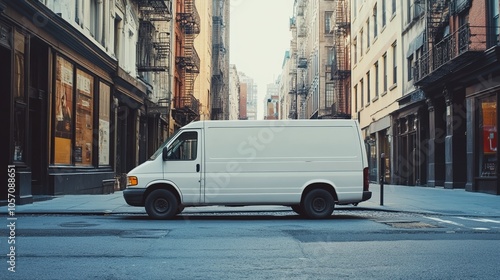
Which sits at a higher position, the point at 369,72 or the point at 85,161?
the point at 369,72

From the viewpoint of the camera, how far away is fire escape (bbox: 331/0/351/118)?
4862cm

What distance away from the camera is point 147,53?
31766 mm

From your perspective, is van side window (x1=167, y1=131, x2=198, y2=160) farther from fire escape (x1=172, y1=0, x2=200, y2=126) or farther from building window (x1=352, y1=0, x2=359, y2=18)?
building window (x1=352, y1=0, x2=359, y2=18)

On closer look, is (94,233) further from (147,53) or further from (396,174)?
(396,174)

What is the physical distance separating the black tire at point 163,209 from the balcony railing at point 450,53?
12120 millimetres

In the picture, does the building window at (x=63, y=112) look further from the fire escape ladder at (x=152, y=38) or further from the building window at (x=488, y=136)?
the building window at (x=488, y=136)

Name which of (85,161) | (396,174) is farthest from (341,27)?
(85,161)

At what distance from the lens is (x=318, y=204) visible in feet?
44.9

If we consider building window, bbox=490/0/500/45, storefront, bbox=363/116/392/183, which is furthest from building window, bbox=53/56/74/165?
storefront, bbox=363/116/392/183

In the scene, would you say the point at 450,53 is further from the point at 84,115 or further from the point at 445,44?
the point at 84,115

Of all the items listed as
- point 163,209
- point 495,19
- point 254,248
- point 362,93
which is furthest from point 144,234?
point 362,93

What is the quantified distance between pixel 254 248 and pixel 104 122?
54.5ft

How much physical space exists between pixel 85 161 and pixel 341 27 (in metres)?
31.3

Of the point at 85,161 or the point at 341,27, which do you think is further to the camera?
the point at 341,27
